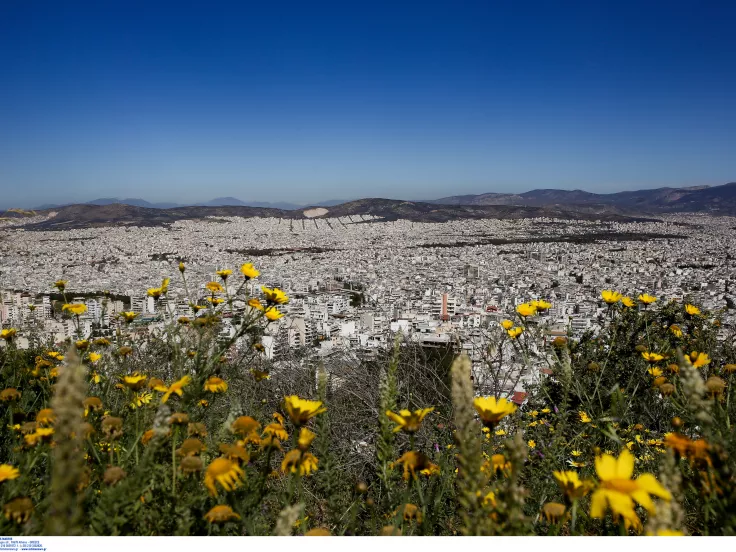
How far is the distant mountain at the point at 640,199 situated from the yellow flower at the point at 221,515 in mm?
76378

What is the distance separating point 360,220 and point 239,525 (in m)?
56.2

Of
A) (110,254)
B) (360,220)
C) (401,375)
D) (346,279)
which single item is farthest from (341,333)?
(360,220)

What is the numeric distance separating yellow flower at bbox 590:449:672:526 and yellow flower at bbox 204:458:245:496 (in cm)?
83

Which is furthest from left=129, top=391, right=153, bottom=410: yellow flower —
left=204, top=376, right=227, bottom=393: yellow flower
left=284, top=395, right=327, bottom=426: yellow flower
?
left=284, top=395, right=327, bottom=426: yellow flower

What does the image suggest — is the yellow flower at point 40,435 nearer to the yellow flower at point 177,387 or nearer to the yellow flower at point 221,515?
the yellow flower at point 177,387

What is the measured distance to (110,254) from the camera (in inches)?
956

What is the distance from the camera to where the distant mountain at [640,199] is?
7411 cm

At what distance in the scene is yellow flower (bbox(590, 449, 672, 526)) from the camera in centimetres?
79

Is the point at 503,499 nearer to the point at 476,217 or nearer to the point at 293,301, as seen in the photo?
the point at 293,301

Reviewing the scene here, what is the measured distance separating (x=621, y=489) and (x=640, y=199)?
390 feet

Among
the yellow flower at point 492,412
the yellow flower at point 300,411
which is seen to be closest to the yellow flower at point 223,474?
the yellow flower at point 300,411

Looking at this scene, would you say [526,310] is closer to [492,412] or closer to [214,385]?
[492,412]

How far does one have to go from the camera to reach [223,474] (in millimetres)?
1147

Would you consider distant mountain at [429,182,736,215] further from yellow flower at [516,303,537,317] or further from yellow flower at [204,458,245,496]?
yellow flower at [204,458,245,496]
